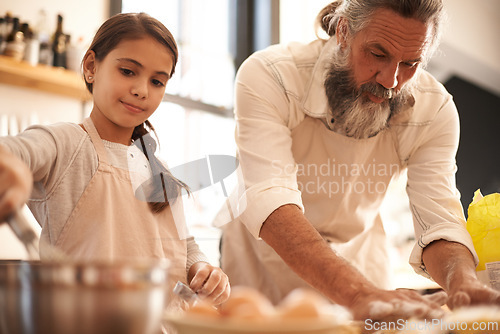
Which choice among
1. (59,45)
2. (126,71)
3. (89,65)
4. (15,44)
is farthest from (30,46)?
(126,71)

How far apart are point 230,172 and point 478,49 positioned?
3549mm

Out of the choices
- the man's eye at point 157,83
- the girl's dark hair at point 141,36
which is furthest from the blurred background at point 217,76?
the man's eye at point 157,83

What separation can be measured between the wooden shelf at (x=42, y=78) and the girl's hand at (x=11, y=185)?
164cm

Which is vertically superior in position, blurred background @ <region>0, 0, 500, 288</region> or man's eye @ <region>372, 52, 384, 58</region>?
man's eye @ <region>372, 52, 384, 58</region>

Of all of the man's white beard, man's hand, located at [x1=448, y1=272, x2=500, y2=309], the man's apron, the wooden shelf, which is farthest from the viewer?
the wooden shelf

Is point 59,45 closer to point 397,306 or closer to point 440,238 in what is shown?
point 440,238

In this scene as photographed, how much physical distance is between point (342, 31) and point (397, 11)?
0.69 ft

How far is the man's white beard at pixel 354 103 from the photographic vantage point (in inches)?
53.2

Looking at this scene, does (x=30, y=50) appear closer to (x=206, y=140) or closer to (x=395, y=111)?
(x=206, y=140)

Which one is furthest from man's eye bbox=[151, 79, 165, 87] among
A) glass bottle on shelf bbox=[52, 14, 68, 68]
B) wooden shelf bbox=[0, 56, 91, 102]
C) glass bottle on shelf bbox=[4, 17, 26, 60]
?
glass bottle on shelf bbox=[52, 14, 68, 68]

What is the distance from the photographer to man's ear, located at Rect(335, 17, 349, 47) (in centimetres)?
137

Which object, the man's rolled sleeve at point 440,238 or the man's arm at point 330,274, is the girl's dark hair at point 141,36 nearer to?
the man's arm at point 330,274

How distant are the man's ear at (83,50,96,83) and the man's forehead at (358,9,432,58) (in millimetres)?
677

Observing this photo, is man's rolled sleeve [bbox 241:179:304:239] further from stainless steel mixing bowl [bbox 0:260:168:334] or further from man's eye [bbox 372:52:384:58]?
stainless steel mixing bowl [bbox 0:260:168:334]
